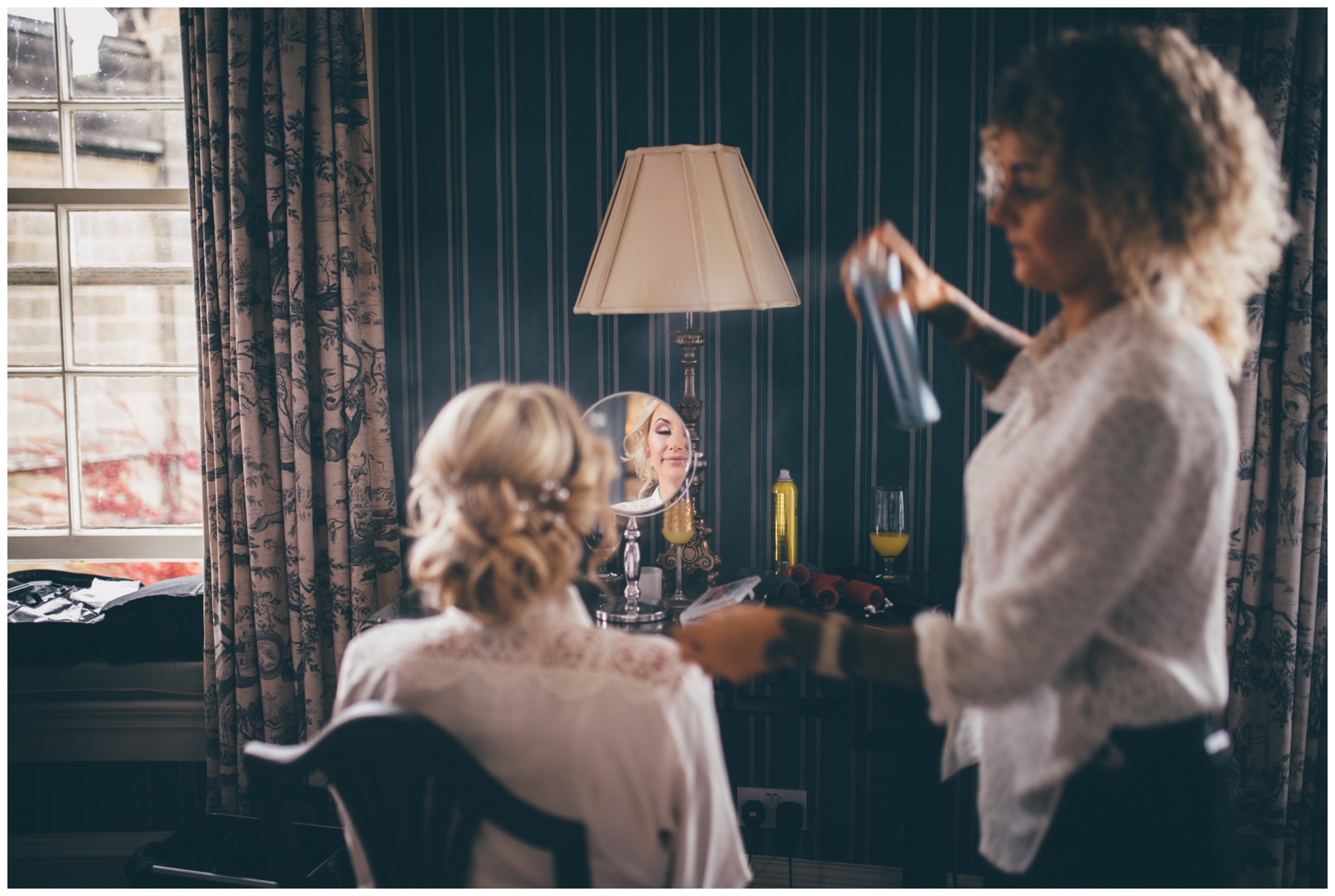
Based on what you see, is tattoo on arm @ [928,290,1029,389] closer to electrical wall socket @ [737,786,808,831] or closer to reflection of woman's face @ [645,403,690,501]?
reflection of woman's face @ [645,403,690,501]

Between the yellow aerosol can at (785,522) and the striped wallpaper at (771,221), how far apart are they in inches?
8.7

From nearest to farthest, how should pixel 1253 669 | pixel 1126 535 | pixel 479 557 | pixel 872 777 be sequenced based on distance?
pixel 1126 535 < pixel 479 557 < pixel 1253 669 < pixel 872 777

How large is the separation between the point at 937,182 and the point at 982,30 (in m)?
0.33

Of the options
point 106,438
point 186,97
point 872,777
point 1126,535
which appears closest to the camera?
point 1126,535

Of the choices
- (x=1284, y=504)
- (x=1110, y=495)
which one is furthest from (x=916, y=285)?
(x=1284, y=504)

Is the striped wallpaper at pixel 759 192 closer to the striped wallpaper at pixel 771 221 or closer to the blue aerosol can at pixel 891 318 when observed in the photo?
the striped wallpaper at pixel 771 221

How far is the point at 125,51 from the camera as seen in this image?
209cm

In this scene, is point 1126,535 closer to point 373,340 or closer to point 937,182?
point 937,182

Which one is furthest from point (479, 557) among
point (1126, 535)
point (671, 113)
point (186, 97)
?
point (186, 97)

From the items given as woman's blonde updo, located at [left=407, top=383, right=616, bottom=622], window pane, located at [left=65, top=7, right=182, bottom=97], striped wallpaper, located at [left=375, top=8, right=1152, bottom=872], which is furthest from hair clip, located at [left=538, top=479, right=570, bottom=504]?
window pane, located at [left=65, top=7, right=182, bottom=97]

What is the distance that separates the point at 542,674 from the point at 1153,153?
78 cm

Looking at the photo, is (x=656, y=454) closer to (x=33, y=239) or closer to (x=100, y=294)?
(x=100, y=294)

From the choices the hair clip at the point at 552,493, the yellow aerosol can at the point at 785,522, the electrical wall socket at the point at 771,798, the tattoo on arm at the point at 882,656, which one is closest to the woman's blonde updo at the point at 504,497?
the hair clip at the point at 552,493

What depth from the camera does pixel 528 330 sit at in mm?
Answer: 2025
